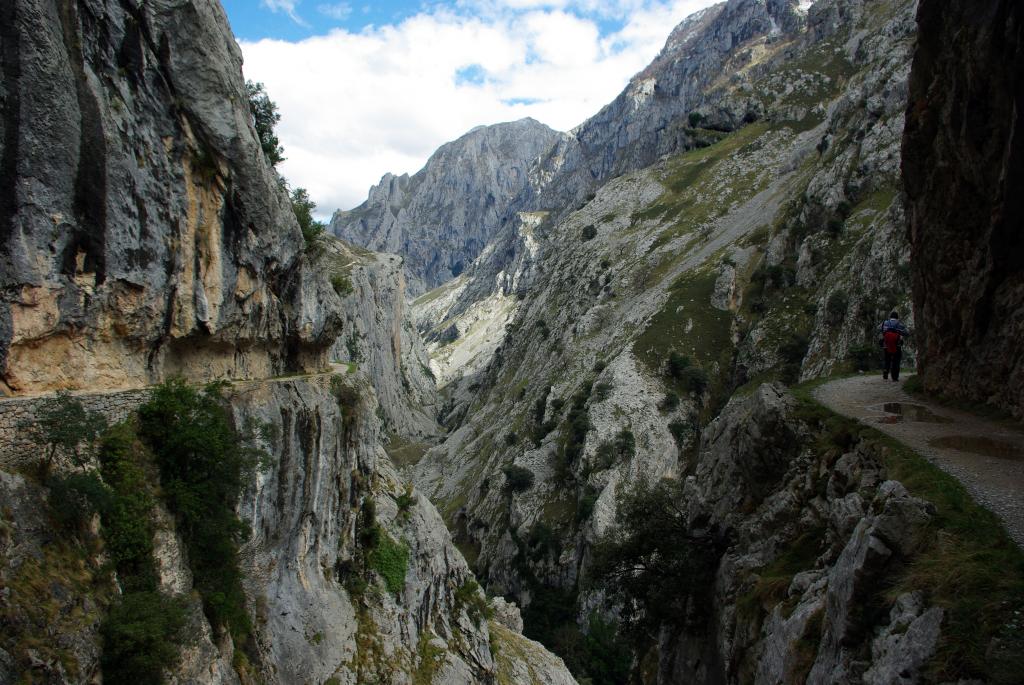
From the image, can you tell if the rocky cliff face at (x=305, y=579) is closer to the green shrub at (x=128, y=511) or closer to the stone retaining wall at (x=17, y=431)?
the green shrub at (x=128, y=511)

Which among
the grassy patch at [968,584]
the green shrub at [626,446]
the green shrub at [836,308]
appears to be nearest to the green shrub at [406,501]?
the grassy patch at [968,584]

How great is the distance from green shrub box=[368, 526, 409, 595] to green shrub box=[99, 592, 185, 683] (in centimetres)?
1233

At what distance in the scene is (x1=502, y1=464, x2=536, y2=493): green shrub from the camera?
69.4 metres

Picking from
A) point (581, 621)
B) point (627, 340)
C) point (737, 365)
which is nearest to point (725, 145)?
point (627, 340)

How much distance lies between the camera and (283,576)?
2178cm

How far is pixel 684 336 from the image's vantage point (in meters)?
73.0

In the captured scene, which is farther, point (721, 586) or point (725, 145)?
point (725, 145)

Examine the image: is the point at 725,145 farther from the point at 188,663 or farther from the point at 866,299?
the point at 188,663

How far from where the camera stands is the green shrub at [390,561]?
26750 mm

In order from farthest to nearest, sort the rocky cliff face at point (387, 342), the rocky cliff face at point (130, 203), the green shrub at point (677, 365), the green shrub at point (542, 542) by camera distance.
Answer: the rocky cliff face at point (387, 342) < the green shrub at point (677, 365) < the green shrub at point (542, 542) < the rocky cliff face at point (130, 203)

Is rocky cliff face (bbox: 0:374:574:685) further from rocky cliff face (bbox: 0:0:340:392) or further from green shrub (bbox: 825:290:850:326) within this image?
green shrub (bbox: 825:290:850:326)

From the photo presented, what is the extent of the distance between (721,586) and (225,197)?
68.4ft

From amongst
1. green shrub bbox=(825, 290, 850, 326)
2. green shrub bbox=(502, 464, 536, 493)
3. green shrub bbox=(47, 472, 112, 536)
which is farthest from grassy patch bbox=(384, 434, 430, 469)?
green shrub bbox=(47, 472, 112, 536)

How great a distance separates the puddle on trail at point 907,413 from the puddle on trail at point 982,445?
1863 millimetres
